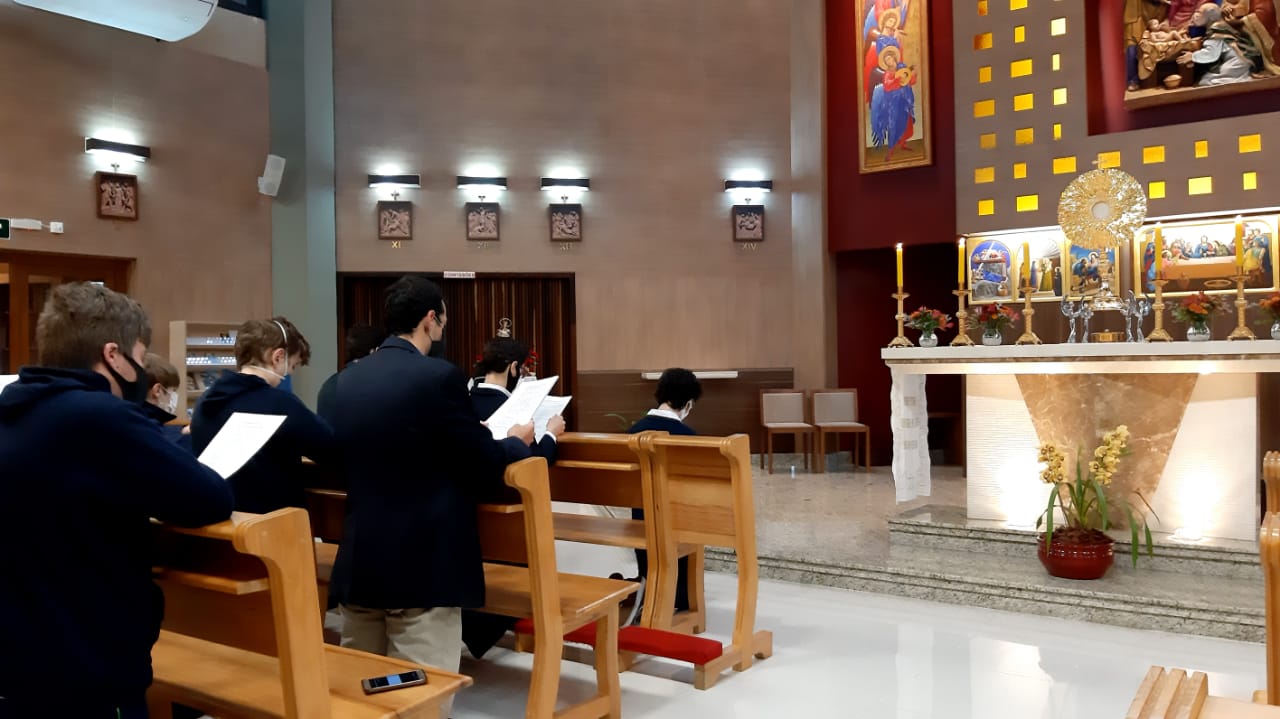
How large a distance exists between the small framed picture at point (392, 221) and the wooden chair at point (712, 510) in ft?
23.4

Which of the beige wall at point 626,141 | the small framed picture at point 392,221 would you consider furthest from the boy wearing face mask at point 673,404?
the small framed picture at point 392,221

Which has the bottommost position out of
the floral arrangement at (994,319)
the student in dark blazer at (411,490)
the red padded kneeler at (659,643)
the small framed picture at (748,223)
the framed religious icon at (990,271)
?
the red padded kneeler at (659,643)

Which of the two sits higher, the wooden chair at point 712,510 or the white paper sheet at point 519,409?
the white paper sheet at point 519,409

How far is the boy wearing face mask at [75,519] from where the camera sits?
1650mm

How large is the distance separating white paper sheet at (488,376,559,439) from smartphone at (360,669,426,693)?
3.11 ft

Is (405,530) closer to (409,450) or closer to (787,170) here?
(409,450)

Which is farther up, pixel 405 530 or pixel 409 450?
pixel 409 450

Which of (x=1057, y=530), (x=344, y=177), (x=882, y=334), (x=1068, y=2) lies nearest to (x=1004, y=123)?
(x=1068, y=2)

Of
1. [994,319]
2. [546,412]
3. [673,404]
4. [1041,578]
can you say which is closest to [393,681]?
[546,412]

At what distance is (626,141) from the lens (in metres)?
10.7

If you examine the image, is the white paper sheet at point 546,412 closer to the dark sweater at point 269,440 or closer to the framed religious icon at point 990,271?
the dark sweater at point 269,440

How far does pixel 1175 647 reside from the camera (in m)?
4.05

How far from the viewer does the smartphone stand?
2.13 m

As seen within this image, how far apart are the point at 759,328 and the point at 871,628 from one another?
6.58 metres
